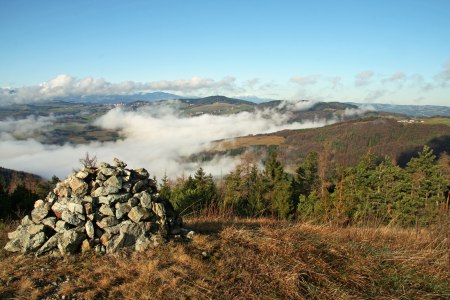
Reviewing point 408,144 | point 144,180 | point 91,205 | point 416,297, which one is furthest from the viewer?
point 408,144

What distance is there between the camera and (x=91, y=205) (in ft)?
26.7

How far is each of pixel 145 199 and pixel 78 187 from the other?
1.90 meters

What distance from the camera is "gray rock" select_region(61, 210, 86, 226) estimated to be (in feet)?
25.9

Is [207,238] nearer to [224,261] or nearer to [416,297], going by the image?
[224,261]

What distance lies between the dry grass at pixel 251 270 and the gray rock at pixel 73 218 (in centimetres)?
93

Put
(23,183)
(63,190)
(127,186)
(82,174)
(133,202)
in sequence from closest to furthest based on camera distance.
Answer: (133,202)
(63,190)
(127,186)
(82,174)
(23,183)

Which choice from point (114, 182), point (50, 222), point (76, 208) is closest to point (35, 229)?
point (50, 222)

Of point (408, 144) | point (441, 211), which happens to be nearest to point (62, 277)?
point (441, 211)

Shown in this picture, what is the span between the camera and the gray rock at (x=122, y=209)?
8048 millimetres

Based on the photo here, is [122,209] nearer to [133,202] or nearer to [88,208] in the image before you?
[133,202]

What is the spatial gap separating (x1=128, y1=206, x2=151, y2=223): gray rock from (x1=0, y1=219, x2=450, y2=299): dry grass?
100 cm

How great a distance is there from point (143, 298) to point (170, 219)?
3175 mm

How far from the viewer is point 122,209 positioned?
8.12 m

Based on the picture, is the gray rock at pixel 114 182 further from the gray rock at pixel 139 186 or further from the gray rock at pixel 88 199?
the gray rock at pixel 88 199
